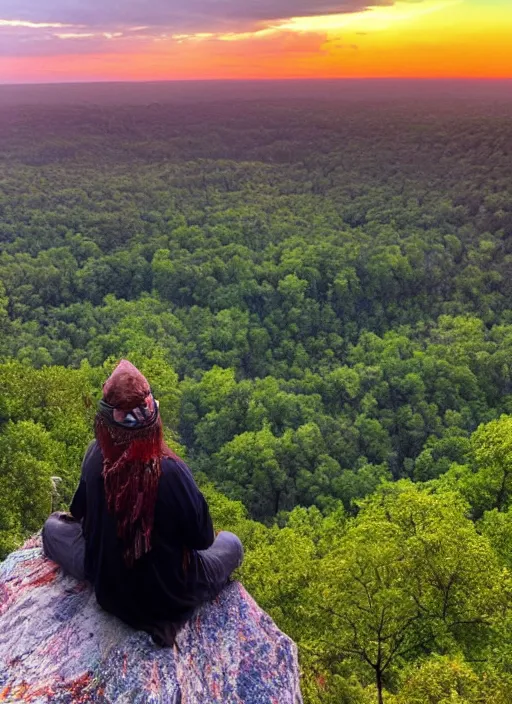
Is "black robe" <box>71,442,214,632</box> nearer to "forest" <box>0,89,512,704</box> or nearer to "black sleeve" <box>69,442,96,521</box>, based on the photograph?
"black sleeve" <box>69,442,96,521</box>

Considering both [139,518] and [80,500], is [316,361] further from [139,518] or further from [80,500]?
[139,518]

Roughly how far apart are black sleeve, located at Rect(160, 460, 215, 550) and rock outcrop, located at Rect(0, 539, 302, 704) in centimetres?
113

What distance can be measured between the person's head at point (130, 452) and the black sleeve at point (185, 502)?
0.10m

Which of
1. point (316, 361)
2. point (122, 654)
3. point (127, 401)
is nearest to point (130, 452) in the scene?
point (127, 401)

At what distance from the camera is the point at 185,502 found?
4.56m

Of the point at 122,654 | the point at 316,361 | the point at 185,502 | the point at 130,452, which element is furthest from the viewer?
the point at 316,361

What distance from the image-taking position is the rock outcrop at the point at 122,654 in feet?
15.3

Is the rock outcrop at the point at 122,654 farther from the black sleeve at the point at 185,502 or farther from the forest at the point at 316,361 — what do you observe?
the forest at the point at 316,361

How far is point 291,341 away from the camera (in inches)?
2514

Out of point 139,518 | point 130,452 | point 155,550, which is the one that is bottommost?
point 155,550

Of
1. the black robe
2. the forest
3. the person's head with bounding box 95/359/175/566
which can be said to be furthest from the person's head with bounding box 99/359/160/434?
the forest

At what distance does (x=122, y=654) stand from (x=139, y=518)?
4.47 feet

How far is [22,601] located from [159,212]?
103924 millimetres

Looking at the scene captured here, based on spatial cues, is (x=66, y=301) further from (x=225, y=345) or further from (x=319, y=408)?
(x=319, y=408)
